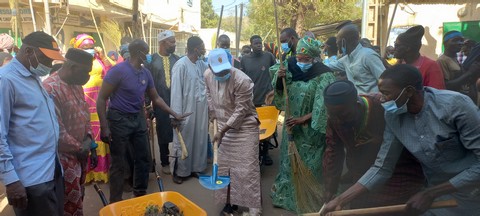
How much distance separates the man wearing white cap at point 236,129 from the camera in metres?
3.55

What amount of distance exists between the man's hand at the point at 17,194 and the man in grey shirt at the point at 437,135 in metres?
2.26

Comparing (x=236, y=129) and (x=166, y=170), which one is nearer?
(x=236, y=129)

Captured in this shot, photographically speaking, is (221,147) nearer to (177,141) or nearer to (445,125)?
(177,141)

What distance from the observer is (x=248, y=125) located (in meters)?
3.67

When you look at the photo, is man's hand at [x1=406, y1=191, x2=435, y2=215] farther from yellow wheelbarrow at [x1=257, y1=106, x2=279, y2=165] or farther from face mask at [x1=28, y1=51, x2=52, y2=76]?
yellow wheelbarrow at [x1=257, y1=106, x2=279, y2=165]

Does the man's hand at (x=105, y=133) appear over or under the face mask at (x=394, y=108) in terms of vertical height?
under

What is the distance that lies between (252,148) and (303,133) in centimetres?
56

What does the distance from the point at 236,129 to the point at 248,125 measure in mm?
131

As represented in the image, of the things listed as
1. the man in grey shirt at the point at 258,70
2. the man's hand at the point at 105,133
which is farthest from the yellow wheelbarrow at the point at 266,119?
the man's hand at the point at 105,133

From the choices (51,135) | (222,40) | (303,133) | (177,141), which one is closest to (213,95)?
(303,133)

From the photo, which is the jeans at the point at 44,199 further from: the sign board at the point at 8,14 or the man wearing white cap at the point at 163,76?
the sign board at the point at 8,14

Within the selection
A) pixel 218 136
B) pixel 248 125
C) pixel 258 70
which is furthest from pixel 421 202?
pixel 258 70

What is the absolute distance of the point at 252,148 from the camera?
368 cm

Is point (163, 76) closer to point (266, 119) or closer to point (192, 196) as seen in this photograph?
point (266, 119)
